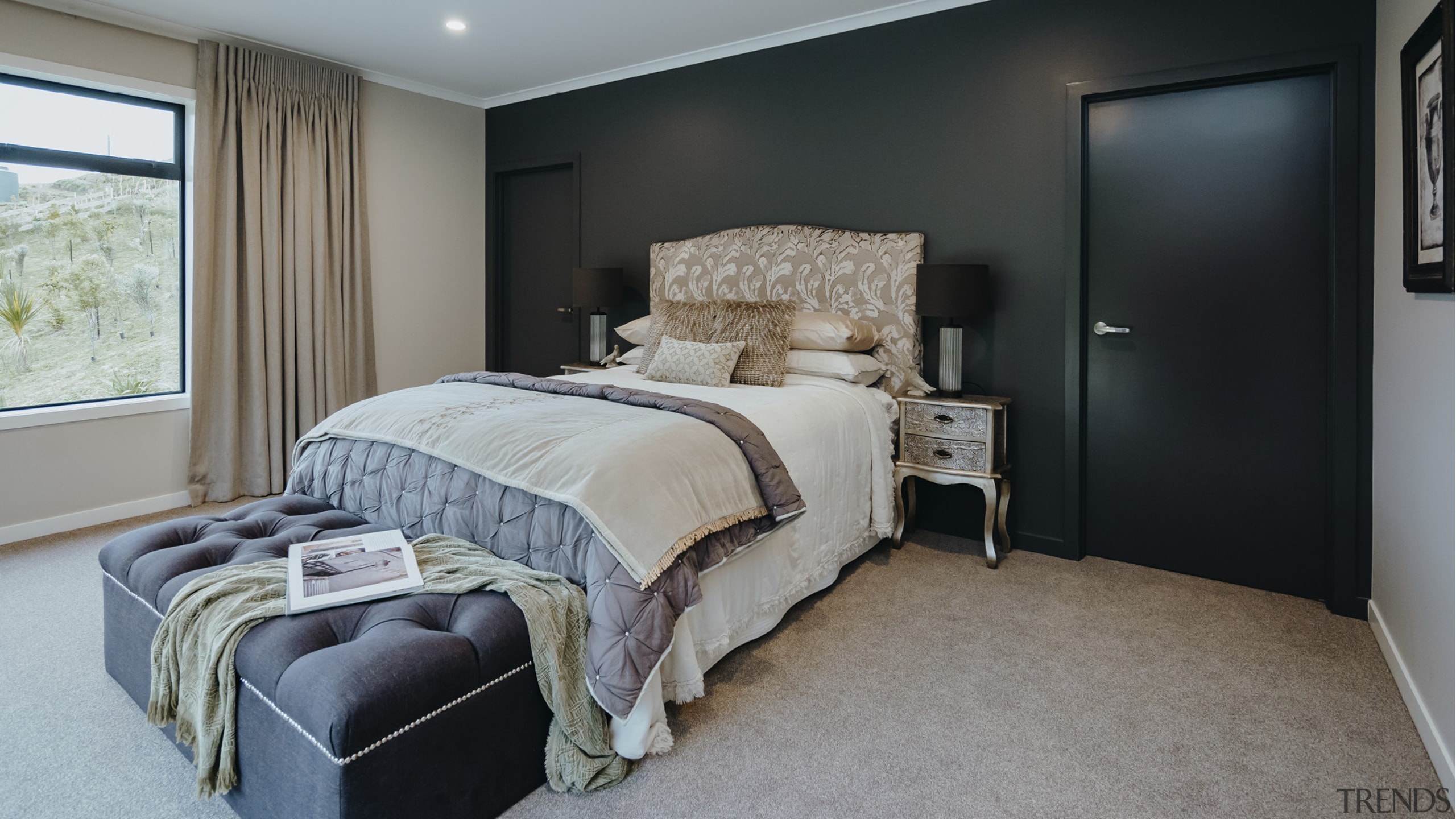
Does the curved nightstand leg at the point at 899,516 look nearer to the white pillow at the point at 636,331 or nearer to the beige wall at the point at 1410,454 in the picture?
the white pillow at the point at 636,331

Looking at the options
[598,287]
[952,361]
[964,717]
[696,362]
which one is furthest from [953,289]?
[598,287]

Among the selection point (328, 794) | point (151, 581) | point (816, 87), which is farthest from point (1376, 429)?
point (151, 581)

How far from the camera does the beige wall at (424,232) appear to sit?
4.88 metres

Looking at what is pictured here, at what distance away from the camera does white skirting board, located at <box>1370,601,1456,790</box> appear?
1757 millimetres

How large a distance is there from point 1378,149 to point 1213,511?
4.55 feet

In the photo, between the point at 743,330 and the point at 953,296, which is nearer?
the point at 953,296

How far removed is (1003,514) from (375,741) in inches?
105

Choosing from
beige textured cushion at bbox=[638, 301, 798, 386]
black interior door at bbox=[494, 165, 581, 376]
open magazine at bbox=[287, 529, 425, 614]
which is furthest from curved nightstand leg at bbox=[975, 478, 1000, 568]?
black interior door at bbox=[494, 165, 581, 376]

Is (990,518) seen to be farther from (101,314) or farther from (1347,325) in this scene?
(101,314)

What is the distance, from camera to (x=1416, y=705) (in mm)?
2010

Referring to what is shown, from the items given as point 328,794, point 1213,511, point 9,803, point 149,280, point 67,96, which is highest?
point 67,96

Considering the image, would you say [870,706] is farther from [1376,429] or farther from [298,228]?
[298,228]

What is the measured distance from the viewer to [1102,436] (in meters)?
3.37

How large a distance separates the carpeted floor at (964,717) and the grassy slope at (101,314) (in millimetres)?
1278
